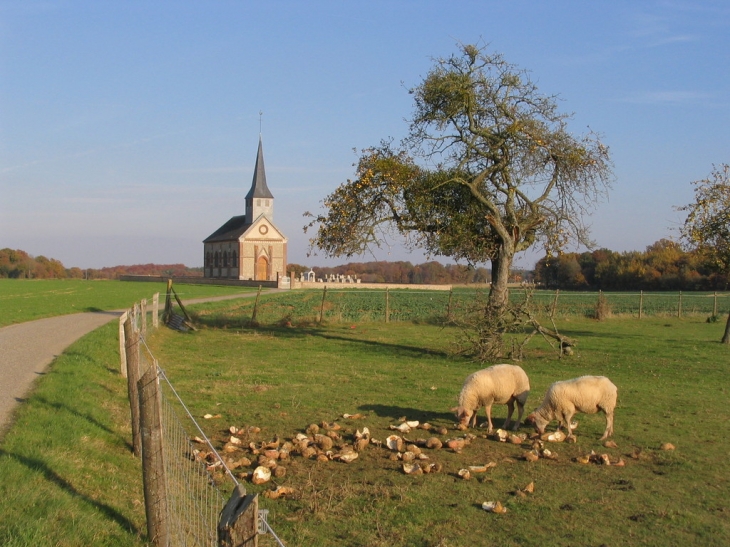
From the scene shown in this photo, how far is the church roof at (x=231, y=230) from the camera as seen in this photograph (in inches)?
3848

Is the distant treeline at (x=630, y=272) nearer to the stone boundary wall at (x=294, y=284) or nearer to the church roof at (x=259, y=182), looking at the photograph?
the stone boundary wall at (x=294, y=284)

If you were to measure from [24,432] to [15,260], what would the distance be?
386ft

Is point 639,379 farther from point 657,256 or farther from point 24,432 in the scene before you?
point 657,256

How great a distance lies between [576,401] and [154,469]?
685 cm

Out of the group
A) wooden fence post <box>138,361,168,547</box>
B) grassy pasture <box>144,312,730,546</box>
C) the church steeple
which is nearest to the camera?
wooden fence post <box>138,361,168,547</box>

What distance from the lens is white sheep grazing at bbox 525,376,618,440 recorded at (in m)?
10.9

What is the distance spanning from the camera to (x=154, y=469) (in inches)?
246

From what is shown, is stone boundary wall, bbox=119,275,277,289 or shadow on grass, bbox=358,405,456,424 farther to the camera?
stone boundary wall, bbox=119,275,277,289

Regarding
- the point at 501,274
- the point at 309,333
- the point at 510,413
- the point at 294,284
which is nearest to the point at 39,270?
the point at 294,284

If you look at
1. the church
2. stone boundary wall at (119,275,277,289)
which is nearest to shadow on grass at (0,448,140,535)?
stone boundary wall at (119,275,277,289)

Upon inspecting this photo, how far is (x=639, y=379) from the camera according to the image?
17.2 meters

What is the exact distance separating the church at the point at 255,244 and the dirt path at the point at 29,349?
2408 inches

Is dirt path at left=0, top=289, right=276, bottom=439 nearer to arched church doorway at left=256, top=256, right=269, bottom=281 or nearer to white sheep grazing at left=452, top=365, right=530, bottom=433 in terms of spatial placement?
white sheep grazing at left=452, top=365, right=530, bottom=433

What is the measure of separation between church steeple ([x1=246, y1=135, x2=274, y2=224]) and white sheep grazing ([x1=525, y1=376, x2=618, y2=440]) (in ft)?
293
